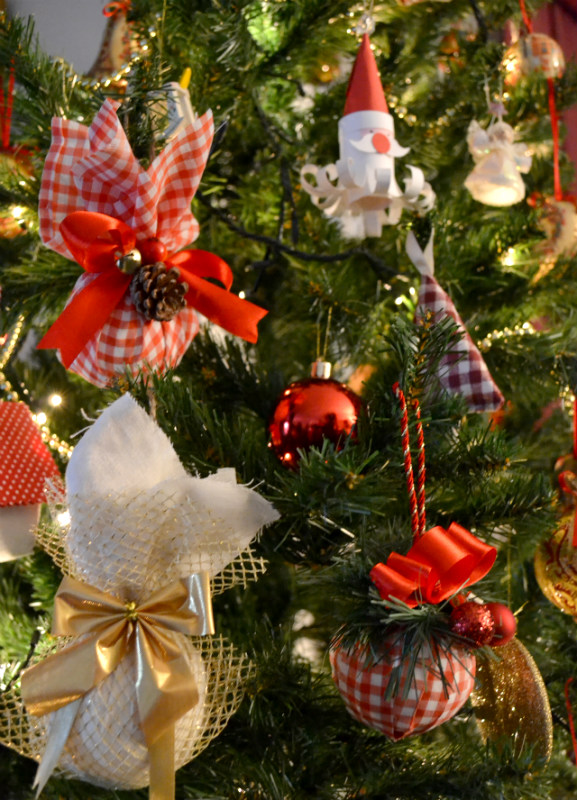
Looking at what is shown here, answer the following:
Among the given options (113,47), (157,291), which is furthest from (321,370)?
(113,47)

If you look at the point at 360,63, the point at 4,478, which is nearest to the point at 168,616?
the point at 4,478

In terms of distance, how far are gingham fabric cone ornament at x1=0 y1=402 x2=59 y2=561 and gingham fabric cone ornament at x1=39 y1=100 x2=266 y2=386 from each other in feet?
0.26

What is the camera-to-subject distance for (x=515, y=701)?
1.85 feet

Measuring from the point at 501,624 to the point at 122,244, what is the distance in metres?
0.38

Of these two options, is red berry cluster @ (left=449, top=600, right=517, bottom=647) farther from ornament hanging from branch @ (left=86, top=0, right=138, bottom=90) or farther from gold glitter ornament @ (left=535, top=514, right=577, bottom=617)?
ornament hanging from branch @ (left=86, top=0, right=138, bottom=90)

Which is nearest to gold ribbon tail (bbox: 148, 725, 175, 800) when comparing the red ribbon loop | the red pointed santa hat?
the red pointed santa hat

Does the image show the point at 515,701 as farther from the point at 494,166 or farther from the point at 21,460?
the point at 494,166

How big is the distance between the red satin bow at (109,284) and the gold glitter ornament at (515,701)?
1.04 feet

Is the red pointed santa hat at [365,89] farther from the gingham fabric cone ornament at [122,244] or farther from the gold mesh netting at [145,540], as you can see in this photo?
the gold mesh netting at [145,540]

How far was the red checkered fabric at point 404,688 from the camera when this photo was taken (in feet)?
1.50

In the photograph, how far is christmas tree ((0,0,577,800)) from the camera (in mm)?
476

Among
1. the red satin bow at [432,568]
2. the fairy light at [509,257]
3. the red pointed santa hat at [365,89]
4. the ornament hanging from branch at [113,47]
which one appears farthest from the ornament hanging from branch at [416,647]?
the ornament hanging from branch at [113,47]

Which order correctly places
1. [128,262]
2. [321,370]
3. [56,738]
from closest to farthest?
[56,738], [128,262], [321,370]

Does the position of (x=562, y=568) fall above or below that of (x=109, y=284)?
below
